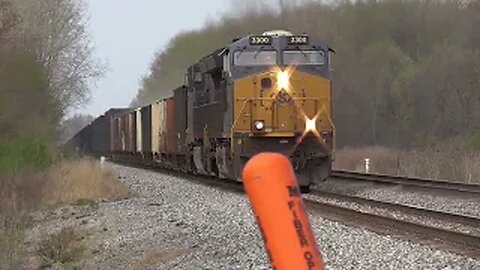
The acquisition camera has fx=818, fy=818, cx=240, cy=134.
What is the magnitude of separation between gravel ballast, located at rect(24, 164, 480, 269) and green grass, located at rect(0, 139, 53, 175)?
475 cm

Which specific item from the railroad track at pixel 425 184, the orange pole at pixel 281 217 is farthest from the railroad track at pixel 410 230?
the orange pole at pixel 281 217

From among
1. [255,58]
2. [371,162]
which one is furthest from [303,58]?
[371,162]

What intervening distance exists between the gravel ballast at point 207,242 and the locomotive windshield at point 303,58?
325 cm

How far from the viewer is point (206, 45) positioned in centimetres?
6181

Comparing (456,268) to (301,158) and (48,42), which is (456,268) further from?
(48,42)

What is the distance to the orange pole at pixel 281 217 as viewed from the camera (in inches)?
82.6

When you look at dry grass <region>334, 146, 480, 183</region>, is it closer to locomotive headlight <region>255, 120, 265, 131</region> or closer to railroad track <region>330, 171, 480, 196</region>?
railroad track <region>330, 171, 480, 196</region>

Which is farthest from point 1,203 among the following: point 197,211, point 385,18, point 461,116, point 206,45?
point 206,45

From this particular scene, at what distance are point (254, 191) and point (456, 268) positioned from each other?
6.26 meters

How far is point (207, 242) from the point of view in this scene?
1084cm

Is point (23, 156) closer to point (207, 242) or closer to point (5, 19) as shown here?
point (5, 19)

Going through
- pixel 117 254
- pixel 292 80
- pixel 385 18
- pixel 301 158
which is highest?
pixel 385 18

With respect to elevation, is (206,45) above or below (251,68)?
above

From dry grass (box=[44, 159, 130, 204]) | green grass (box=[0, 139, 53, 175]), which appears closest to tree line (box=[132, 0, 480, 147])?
green grass (box=[0, 139, 53, 175])
